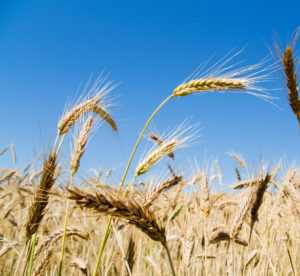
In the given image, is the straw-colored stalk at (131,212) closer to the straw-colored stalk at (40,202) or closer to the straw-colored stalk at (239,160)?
the straw-colored stalk at (40,202)

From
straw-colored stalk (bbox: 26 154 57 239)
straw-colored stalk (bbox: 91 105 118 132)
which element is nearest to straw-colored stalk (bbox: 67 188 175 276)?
straw-colored stalk (bbox: 26 154 57 239)

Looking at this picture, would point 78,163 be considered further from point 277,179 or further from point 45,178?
point 277,179

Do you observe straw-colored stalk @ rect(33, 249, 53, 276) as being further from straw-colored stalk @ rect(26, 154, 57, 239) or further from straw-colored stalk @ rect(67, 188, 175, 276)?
straw-colored stalk @ rect(67, 188, 175, 276)

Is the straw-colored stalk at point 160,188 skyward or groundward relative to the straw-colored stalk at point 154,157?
groundward

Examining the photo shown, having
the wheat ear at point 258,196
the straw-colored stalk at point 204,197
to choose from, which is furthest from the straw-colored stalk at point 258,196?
the straw-colored stalk at point 204,197

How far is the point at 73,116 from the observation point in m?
1.99

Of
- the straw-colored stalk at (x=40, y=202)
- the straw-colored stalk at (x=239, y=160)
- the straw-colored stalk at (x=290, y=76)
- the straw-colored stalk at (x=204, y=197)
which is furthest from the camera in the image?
the straw-colored stalk at (x=239, y=160)

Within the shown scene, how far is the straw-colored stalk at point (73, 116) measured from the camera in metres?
1.96

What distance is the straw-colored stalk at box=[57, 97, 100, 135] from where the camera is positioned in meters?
1.96

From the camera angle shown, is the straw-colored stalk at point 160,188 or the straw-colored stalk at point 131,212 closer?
the straw-colored stalk at point 131,212

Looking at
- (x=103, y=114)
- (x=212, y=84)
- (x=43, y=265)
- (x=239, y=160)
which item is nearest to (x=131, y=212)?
(x=43, y=265)

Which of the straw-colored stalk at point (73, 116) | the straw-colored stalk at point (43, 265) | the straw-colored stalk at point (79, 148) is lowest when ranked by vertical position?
the straw-colored stalk at point (43, 265)

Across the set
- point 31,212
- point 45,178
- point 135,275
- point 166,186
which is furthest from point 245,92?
point 135,275

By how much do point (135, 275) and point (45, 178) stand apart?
1.39 meters
